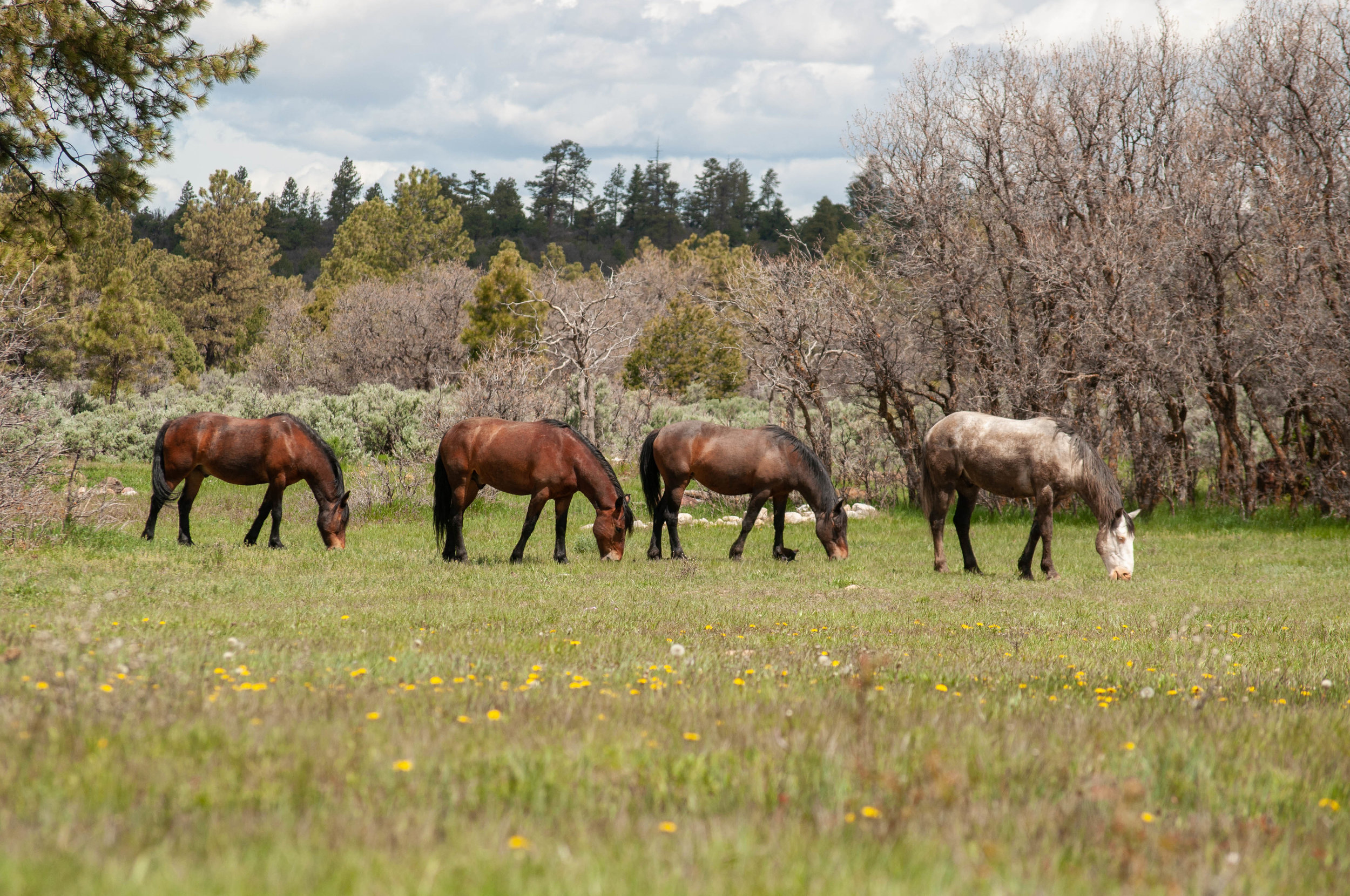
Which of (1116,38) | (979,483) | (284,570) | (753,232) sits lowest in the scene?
(284,570)

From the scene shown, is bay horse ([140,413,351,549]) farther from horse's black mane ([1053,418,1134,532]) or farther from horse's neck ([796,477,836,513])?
horse's black mane ([1053,418,1134,532])

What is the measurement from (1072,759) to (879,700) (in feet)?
3.94

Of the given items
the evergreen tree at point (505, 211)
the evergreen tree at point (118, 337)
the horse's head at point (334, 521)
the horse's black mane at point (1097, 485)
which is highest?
the evergreen tree at point (505, 211)

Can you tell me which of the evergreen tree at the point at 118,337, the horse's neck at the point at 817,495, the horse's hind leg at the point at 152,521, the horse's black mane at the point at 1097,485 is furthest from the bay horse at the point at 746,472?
the evergreen tree at the point at 118,337

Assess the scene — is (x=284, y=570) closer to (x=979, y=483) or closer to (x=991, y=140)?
(x=979, y=483)

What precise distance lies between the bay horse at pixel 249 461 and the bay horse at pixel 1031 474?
9.11 m

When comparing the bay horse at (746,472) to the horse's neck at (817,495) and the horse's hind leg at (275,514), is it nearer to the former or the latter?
the horse's neck at (817,495)

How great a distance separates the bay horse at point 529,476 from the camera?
13.9 metres

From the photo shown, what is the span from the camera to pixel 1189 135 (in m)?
22.1

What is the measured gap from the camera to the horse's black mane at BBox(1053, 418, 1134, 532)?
1352 centimetres

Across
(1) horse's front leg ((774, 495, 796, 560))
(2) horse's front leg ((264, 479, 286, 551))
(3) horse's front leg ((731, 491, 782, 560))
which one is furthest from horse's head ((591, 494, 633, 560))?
(2) horse's front leg ((264, 479, 286, 551))

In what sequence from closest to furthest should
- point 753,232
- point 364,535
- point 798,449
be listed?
point 798,449 < point 364,535 < point 753,232

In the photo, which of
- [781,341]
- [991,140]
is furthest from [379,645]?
[991,140]

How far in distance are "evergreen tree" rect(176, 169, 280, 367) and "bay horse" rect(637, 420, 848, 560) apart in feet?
196
